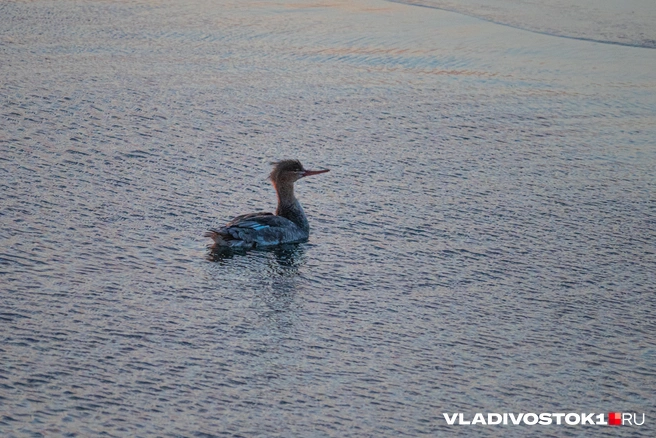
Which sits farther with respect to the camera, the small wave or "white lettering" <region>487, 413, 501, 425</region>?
the small wave

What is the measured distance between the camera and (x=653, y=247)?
9664 mm

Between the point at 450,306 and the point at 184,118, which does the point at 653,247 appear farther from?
the point at 184,118

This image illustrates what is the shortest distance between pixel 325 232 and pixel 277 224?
1.89 feet

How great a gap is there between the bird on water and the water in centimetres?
20

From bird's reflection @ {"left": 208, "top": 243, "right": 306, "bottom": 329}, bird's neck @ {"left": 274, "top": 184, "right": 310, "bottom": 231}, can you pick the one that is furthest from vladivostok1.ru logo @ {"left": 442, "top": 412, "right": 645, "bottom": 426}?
bird's neck @ {"left": 274, "top": 184, "right": 310, "bottom": 231}

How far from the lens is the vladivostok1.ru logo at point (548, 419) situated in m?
6.37

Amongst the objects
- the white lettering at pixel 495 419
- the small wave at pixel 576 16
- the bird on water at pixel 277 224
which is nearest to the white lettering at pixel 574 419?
the white lettering at pixel 495 419

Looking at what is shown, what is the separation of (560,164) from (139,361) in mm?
6750

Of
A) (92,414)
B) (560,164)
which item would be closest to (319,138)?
(560,164)

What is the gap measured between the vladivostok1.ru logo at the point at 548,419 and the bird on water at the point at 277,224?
3.51 metres

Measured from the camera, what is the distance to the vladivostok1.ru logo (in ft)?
20.9

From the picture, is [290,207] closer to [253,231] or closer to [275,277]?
[253,231]

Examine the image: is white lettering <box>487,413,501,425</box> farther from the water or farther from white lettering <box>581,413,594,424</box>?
white lettering <box>581,413,594,424</box>

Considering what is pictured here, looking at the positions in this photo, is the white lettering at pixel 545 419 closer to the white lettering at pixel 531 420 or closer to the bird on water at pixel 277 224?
the white lettering at pixel 531 420
